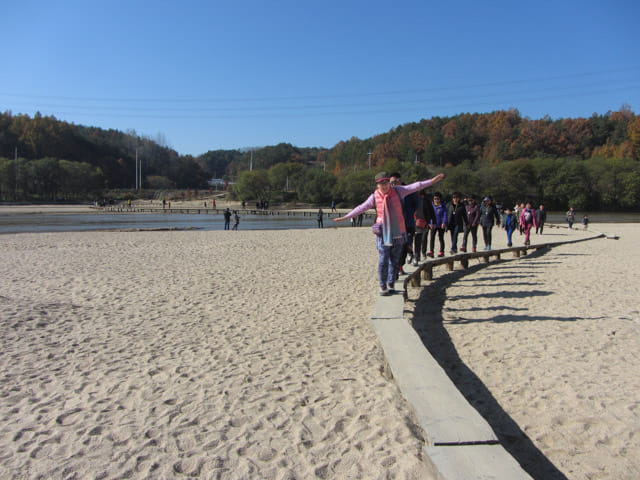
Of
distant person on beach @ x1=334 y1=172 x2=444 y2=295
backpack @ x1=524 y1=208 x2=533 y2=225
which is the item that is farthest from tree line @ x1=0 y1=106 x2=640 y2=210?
distant person on beach @ x1=334 y1=172 x2=444 y2=295

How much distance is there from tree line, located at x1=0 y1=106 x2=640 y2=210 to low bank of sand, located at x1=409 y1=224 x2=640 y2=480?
260 ft

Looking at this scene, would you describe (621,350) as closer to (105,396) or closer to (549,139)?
(105,396)

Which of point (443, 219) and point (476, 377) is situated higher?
point (443, 219)

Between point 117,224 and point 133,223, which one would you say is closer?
point 117,224

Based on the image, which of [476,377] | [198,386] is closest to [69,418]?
[198,386]

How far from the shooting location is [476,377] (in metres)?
4.77

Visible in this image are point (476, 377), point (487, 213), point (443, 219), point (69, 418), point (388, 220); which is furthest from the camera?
point (487, 213)

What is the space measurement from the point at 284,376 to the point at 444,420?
75.8 inches

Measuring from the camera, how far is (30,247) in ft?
59.2

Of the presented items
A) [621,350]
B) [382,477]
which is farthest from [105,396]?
[621,350]

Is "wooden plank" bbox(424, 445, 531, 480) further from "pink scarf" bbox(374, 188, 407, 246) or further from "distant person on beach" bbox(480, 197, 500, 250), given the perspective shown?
"distant person on beach" bbox(480, 197, 500, 250)

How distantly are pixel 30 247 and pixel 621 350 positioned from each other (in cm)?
1990

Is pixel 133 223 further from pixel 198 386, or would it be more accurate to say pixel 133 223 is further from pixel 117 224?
pixel 198 386

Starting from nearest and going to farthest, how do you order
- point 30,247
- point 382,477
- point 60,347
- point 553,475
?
point 382,477, point 553,475, point 60,347, point 30,247
